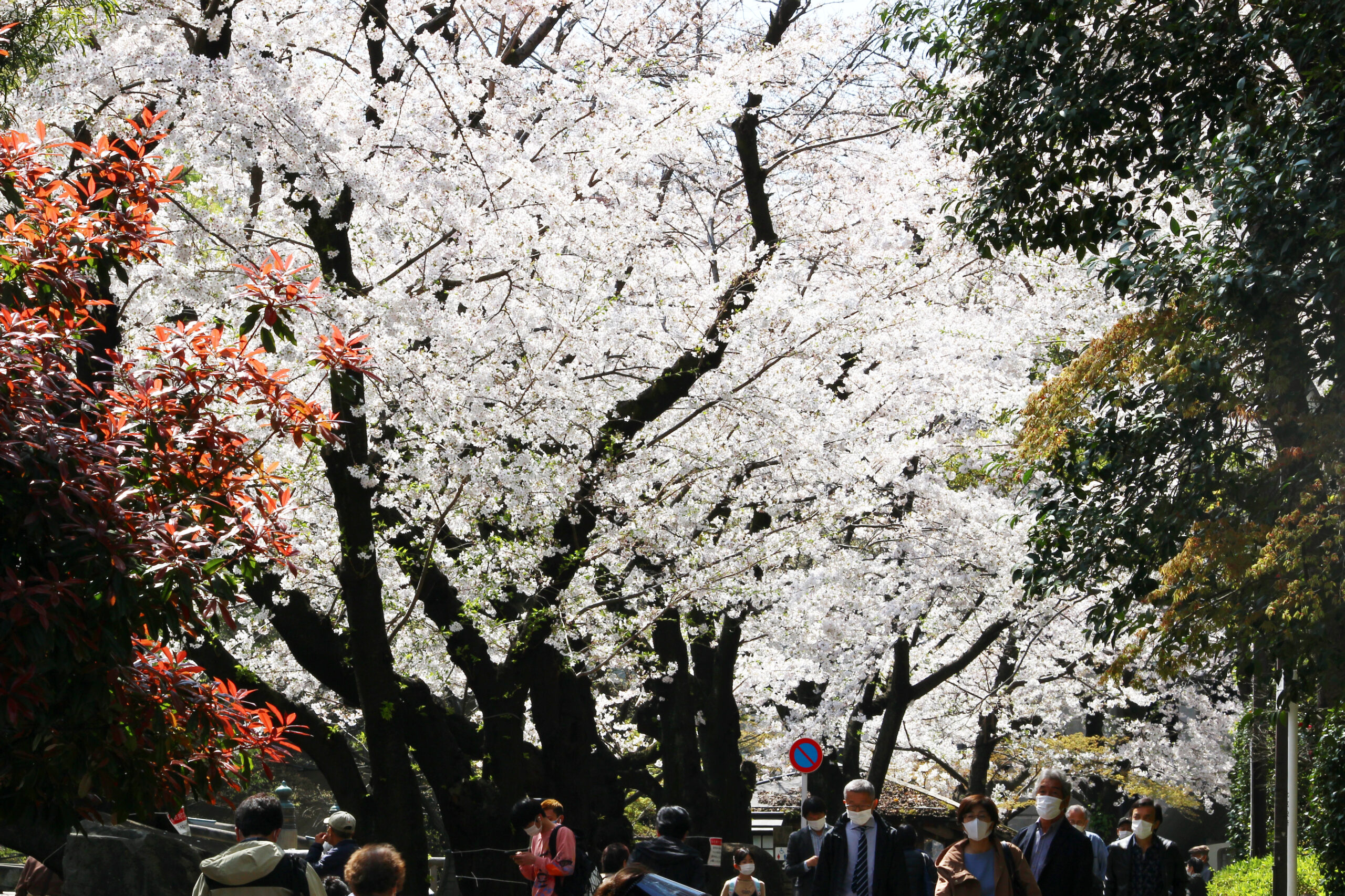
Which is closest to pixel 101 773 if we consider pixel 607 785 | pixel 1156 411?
pixel 1156 411

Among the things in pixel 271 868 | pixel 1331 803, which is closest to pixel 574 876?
pixel 271 868

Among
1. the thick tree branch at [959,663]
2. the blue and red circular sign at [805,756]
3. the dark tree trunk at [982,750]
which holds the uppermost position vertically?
the thick tree branch at [959,663]

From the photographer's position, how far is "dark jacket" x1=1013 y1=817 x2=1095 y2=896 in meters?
7.12

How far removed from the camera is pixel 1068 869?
23.5 ft

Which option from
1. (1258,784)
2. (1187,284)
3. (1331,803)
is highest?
(1187,284)

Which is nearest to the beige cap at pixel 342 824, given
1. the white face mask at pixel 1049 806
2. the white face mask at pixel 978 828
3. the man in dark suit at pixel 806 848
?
the man in dark suit at pixel 806 848

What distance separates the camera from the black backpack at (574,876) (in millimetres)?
7641

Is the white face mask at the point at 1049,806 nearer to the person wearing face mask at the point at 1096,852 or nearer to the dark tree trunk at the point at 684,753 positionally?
the person wearing face mask at the point at 1096,852

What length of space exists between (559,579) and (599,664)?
1.64m

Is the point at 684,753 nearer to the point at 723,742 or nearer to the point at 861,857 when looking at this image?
the point at 723,742

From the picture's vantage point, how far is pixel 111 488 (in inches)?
147

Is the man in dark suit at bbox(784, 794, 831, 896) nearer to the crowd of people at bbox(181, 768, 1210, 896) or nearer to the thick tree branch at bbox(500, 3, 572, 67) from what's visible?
the crowd of people at bbox(181, 768, 1210, 896)

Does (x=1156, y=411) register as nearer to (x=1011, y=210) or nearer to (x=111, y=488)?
(x=1011, y=210)

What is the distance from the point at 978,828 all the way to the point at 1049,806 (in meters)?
0.90
